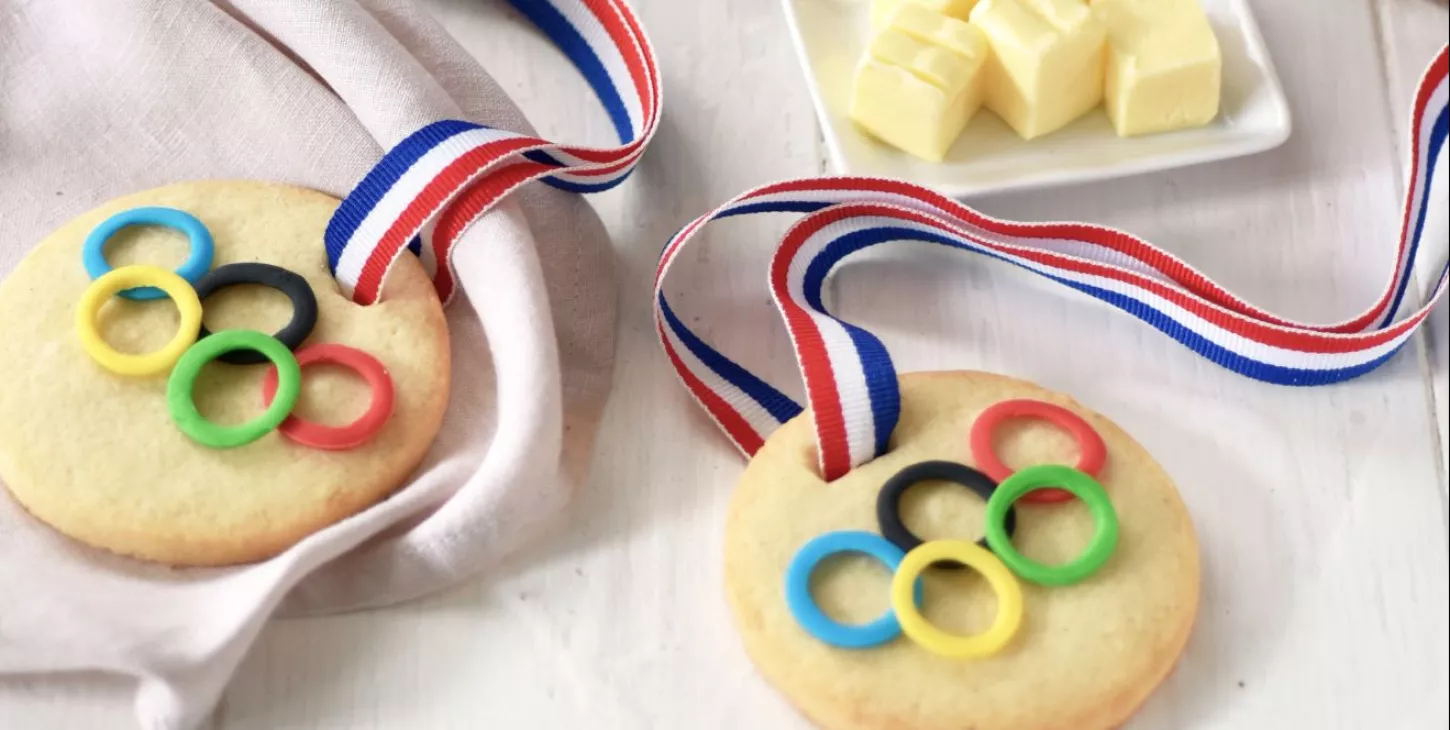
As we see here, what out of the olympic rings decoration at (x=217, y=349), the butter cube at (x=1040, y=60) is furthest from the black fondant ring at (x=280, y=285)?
the butter cube at (x=1040, y=60)

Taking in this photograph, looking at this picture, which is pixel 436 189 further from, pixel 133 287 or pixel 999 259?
pixel 999 259

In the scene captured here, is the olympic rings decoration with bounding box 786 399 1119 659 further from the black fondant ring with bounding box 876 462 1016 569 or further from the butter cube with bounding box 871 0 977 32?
the butter cube with bounding box 871 0 977 32

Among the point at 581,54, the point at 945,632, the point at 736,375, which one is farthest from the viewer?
the point at 581,54

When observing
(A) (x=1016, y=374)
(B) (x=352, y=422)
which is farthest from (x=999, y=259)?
(B) (x=352, y=422)

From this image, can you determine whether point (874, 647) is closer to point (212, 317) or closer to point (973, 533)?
point (973, 533)

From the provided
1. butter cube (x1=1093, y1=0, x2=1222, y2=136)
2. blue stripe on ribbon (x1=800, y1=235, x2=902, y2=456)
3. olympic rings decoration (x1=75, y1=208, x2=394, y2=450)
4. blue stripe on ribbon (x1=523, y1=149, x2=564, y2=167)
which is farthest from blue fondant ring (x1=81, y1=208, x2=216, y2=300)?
butter cube (x1=1093, y1=0, x2=1222, y2=136)

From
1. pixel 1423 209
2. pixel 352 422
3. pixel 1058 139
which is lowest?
pixel 1423 209
